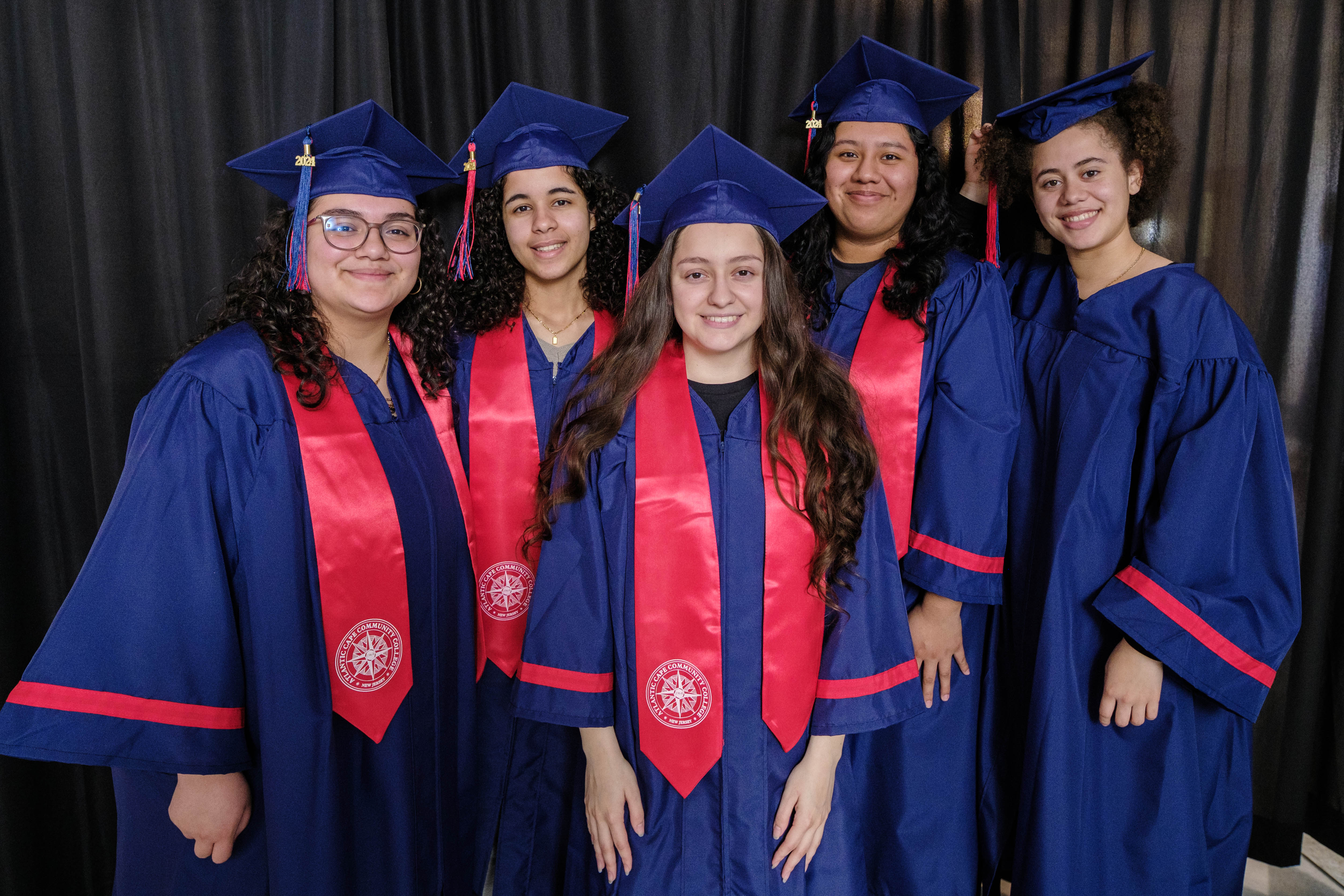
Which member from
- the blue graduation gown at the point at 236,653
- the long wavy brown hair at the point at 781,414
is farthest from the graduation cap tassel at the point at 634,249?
the blue graduation gown at the point at 236,653

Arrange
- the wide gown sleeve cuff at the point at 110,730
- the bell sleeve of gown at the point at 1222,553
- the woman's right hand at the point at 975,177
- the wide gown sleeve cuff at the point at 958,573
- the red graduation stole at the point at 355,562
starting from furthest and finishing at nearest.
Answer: the woman's right hand at the point at 975,177
the wide gown sleeve cuff at the point at 958,573
the bell sleeve of gown at the point at 1222,553
the red graduation stole at the point at 355,562
the wide gown sleeve cuff at the point at 110,730

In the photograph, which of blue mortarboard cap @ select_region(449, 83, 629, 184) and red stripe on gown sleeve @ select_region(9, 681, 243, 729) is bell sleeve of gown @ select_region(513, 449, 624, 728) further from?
blue mortarboard cap @ select_region(449, 83, 629, 184)

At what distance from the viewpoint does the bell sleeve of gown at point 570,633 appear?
1722 millimetres

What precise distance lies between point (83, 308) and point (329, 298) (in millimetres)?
966

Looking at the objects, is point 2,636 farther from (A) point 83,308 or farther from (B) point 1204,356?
(B) point 1204,356

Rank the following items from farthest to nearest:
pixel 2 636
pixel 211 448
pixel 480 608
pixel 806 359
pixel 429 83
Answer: pixel 429 83 < pixel 2 636 < pixel 480 608 < pixel 806 359 < pixel 211 448

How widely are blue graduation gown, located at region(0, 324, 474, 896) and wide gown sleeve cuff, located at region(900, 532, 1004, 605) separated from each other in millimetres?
1231

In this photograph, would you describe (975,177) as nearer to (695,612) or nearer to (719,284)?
(719,284)

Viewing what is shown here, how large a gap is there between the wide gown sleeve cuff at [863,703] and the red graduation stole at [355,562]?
96 centimetres

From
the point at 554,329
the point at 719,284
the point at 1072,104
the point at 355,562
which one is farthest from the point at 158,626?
the point at 1072,104

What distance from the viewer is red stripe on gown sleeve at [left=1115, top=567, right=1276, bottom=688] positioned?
1.93 meters

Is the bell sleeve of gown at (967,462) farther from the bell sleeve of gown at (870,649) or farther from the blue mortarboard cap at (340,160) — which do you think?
the blue mortarboard cap at (340,160)

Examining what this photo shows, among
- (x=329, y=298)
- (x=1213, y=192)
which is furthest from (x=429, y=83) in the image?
(x=1213, y=192)

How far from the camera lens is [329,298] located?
1.90 meters
